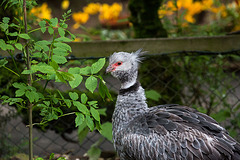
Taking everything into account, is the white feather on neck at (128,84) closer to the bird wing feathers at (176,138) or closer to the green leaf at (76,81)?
the bird wing feathers at (176,138)

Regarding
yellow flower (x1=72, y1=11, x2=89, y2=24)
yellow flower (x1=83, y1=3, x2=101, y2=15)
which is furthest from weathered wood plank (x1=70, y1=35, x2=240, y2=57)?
yellow flower (x1=72, y1=11, x2=89, y2=24)

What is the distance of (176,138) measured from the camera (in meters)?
2.21

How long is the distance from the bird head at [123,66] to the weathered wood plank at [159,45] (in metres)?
0.61

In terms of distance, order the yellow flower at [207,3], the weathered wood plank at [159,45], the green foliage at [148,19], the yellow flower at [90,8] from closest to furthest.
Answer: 1. the weathered wood plank at [159,45]
2. the green foliage at [148,19]
3. the yellow flower at [90,8]
4. the yellow flower at [207,3]

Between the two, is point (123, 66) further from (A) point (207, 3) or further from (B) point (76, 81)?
(A) point (207, 3)

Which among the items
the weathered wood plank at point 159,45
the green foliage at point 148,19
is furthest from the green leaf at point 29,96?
the green foliage at point 148,19

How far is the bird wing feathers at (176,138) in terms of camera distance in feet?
7.12

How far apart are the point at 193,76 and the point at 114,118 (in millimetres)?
1522

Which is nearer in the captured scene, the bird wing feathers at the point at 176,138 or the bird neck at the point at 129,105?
the bird wing feathers at the point at 176,138

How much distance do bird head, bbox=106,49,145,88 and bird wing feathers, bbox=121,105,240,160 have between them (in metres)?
0.32

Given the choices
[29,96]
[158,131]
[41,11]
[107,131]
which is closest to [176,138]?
[158,131]

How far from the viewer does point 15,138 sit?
11.3ft

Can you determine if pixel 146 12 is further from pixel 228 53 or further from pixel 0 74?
pixel 0 74

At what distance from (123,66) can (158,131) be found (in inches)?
20.7
